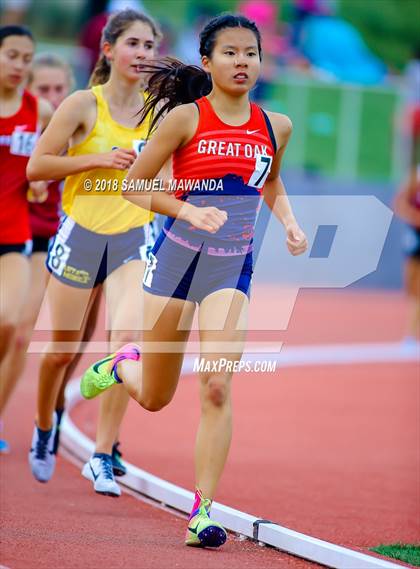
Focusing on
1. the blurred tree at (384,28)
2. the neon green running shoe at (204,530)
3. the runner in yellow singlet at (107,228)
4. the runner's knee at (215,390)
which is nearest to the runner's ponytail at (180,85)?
the runner in yellow singlet at (107,228)

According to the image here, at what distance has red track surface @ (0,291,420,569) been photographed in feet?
20.2

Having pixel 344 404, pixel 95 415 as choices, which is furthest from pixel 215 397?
pixel 344 404

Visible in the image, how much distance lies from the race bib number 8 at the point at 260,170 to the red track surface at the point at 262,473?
1.90m

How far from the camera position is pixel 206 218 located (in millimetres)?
5719

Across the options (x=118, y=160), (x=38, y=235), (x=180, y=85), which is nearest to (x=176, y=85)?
(x=180, y=85)

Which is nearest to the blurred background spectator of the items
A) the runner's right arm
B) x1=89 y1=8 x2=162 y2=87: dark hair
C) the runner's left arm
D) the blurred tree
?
the blurred tree

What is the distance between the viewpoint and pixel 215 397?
606 centimetres

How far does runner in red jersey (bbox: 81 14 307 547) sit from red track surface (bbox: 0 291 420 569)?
642 millimetres

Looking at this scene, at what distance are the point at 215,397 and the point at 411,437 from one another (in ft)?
16.1

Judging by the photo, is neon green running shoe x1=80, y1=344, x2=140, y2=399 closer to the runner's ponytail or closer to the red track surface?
the red track surface

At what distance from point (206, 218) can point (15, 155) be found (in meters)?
2.88

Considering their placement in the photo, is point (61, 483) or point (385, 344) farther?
point (385, 344)

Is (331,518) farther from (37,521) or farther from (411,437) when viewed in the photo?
(411,437)

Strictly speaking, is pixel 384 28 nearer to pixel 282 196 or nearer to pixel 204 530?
pixel 282 196
